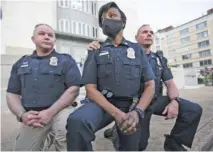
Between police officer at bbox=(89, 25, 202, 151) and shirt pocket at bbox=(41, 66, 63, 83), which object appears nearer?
shirt pocket at bbox=(41, 66, 63, 83)

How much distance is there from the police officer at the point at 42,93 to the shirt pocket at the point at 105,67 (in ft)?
1.20

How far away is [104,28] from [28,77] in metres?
0.89

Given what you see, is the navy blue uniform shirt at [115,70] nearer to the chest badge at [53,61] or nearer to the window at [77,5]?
the chest badge at [53,61]

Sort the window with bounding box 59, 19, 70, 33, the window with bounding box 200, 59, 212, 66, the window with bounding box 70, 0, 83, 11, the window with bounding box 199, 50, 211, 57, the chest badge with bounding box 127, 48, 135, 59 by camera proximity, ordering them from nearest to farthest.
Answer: the chest badge with bounding box 127, 48, 135, 59
the window with bounding box 59, 19, 70, 33
the window with bounding box 70, 0, 83, 11
the window with bounding box 199, 50, 211, 57
the window with bounding box 200, 59, 212, 66

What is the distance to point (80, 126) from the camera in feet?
4.85

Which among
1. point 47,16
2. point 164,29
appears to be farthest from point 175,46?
point 47,16

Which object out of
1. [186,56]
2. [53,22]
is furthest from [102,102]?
[186,56]

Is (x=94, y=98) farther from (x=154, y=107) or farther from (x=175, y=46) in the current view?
(x=175, y=46)

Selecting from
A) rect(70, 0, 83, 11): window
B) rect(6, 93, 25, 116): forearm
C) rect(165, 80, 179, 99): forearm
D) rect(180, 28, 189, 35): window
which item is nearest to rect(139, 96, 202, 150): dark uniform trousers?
rect(165, 80, 179, 99): forearm

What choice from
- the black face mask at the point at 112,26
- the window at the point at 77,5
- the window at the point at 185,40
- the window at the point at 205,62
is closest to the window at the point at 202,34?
the window at the point at 185,40

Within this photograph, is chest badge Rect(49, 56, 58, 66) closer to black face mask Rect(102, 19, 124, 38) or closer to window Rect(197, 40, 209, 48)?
black face mask Rect(102, 19, 124, 38)

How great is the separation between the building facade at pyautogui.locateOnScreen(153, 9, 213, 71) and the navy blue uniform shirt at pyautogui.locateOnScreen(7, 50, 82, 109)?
2156 inches

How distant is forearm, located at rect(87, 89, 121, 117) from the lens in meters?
1.66

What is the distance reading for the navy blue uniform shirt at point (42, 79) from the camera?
6.75 ft
